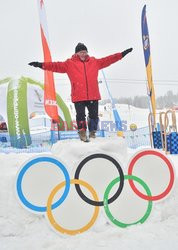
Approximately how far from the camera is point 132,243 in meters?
1.94

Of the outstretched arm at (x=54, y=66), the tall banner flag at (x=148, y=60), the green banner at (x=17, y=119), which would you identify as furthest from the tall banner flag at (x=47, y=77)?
the green banner at (x=17, y=119)

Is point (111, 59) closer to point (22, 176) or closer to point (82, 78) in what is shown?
point (82, 78)

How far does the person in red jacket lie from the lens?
3.26 metres

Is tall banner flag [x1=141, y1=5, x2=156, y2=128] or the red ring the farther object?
tall banner flag [x1=141, y1=5, x2=156, y2=128]

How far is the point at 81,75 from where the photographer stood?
3.26 metres

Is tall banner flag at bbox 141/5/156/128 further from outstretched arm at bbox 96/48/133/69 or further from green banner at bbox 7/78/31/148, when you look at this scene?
green banner at bbox 7/78/31/148

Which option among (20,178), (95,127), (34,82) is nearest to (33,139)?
(34,82)

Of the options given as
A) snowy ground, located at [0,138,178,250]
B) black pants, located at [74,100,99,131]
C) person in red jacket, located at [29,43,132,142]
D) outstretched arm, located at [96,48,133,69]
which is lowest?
snowy ground, located at [0,138,178,250]

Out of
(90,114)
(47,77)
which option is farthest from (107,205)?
(47,77)

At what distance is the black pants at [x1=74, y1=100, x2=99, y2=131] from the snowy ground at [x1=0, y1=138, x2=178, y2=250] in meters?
0.64

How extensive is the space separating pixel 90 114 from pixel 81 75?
52cm

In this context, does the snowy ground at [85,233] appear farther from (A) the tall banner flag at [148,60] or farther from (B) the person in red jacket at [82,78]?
(A) the tall banner flag at [148,60]

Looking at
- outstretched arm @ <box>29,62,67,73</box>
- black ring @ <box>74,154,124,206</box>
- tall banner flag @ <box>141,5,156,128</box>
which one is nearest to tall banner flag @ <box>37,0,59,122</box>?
tall banner flag @ <box>141,5,156,128</box>

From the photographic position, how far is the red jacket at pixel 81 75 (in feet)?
10.7
